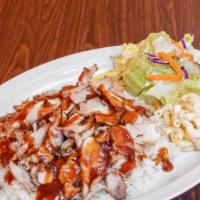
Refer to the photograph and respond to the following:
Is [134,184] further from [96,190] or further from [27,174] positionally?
[27,174]

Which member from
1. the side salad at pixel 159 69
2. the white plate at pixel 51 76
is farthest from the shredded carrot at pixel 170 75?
the white plate at pixel 51 76

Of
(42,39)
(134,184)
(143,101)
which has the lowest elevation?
(134,184)

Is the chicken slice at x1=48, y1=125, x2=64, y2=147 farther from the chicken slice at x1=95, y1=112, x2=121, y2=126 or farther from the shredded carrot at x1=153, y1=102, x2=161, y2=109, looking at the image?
the shredded carrot at x1=153, y1=102, x2=161, y2=109

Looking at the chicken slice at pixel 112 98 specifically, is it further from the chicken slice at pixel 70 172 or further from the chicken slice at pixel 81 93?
the chicken slice at pixel 70 172

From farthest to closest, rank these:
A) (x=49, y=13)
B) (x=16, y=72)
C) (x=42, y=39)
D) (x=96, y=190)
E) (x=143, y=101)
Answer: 1. (x=49, y=13)
2. (x=42, y=39)
3. (x=16, y=72)
4. (x=143, y=101)
5. (x=96, y=190)

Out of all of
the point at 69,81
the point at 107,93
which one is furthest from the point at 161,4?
the point at 107,93

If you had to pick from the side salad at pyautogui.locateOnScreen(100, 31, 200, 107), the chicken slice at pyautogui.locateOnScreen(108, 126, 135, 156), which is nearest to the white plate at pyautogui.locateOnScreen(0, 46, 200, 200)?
the side salad at pyautogui.locateOnScreen(100, 31, 200, 107)
